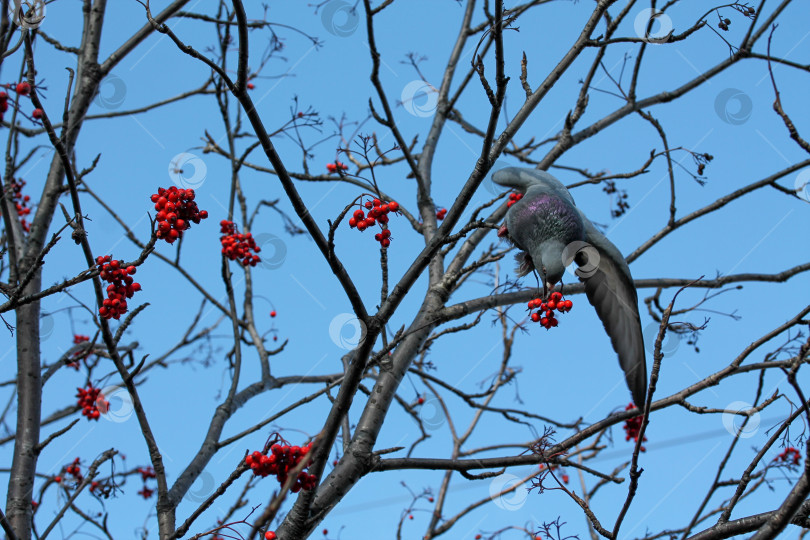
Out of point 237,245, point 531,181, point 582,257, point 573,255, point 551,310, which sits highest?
point 237,245

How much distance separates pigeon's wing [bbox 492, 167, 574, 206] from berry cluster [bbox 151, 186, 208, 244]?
5.92 ft

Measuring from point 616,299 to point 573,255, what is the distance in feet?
2.20

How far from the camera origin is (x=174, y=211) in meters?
2.59

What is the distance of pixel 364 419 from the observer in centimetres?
341

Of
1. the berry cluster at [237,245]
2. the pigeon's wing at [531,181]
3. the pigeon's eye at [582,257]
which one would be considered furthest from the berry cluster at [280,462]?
the berry cluster at [237,245]

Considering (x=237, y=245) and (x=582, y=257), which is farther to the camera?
(x=237, y=245)

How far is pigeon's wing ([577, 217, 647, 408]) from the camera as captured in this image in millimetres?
3662

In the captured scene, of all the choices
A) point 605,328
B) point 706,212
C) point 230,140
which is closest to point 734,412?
point 605,328

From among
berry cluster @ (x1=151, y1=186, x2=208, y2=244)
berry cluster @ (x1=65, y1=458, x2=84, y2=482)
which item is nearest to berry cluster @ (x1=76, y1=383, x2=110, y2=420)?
berry cluster @ (x1=65, y1=458, x2=84, y2=482)

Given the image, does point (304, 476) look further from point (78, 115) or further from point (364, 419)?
point (78, 115)

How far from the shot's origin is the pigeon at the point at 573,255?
3297mm

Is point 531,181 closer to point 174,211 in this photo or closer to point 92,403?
point 174,211

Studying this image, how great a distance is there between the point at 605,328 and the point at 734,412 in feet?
2.77

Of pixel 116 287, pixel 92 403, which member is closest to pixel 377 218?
pixel 116 287
